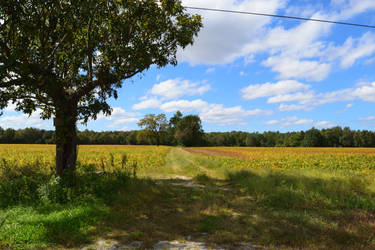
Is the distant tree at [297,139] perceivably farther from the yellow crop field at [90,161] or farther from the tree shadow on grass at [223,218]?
the tree shadow on grass at [223,218]

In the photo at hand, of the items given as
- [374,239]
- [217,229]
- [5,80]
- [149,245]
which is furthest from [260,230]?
[5,80]

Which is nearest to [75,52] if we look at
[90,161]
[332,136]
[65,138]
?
[65,138]

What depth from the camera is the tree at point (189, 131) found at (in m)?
90.6

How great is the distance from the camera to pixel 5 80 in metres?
9.26

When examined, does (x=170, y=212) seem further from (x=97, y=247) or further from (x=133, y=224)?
(x=97, y=247)

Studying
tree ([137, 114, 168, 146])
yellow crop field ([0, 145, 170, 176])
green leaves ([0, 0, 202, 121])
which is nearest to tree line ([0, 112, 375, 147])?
tree ([137, 114, 168, 146])

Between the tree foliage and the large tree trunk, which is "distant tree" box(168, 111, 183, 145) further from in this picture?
the large tree trunk

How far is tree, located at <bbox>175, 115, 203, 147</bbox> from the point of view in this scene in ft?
297

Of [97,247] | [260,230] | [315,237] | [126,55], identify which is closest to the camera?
[97,247]

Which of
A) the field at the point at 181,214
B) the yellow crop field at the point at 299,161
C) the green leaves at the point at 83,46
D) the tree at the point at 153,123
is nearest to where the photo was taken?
the field at the point at 181,214

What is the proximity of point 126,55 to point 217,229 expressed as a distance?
23.3ft

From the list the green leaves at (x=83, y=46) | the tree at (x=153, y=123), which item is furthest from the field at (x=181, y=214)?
the tree at (x=153, y=123)

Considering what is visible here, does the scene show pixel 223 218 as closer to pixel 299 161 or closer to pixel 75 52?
pixel 75 52

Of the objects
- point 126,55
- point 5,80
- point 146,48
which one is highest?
point 146,48
